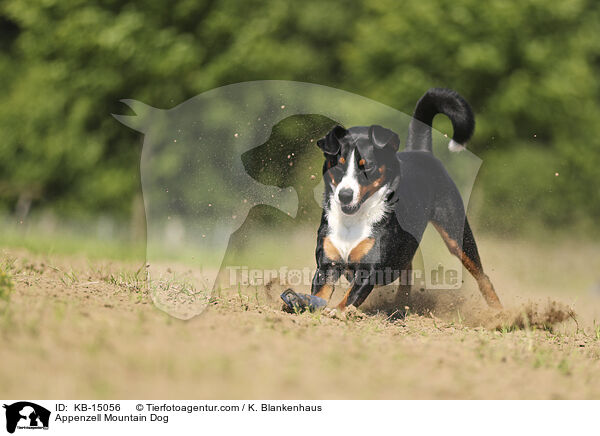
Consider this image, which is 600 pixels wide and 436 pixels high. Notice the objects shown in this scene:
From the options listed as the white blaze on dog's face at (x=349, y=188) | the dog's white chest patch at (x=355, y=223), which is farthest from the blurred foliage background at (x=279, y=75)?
the white blaze on dog's face at (x=349, y=188)

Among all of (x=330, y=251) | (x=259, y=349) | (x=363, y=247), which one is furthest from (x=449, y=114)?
(x=259, y=349)

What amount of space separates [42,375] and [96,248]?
273 inches

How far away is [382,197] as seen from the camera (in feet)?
18.7

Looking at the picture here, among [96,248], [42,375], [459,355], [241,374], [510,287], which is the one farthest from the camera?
[96,248]

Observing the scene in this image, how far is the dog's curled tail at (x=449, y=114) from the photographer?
254 inches

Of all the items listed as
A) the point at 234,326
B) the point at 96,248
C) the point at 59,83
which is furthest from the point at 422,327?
the point at 59,83

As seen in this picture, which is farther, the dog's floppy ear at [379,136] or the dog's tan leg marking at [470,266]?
the dog's tan leg marking at [470,266]

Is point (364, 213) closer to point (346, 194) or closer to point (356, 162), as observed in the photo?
point (346, 194)

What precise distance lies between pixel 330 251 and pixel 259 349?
6.73 ft

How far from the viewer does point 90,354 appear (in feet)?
10.8

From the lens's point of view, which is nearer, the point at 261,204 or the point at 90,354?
the point at 90,354

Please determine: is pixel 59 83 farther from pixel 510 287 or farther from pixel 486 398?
pixel 486 398

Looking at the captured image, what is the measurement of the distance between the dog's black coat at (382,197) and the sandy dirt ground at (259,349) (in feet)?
1.43

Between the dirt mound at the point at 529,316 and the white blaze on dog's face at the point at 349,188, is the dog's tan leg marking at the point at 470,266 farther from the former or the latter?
the white blaze on dog's face at the point at 349,188
